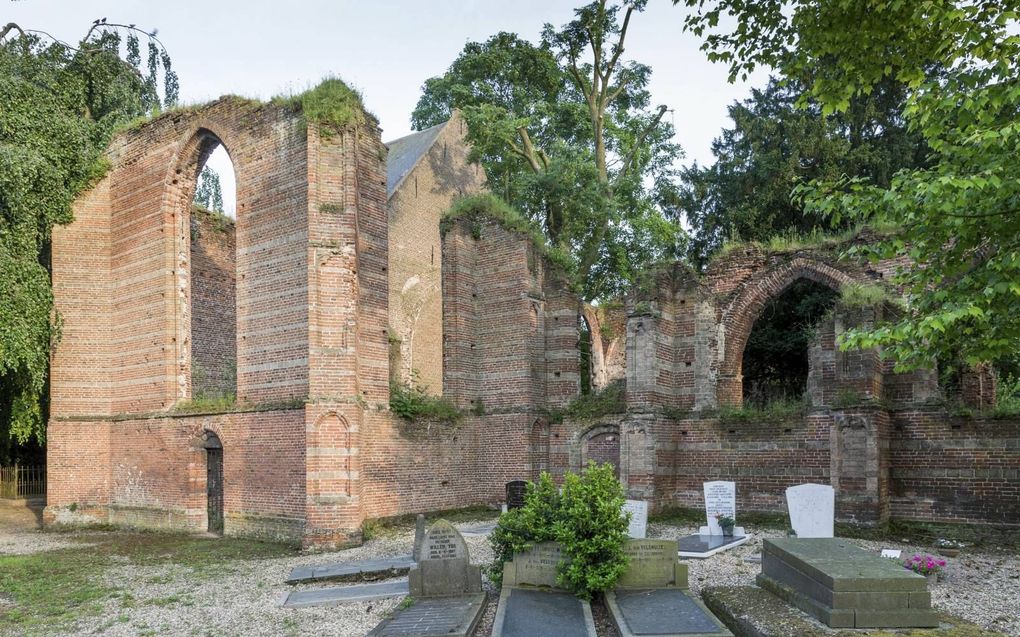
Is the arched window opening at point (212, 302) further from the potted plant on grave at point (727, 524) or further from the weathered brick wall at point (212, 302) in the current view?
the potted plant on grave at point (727, 524)

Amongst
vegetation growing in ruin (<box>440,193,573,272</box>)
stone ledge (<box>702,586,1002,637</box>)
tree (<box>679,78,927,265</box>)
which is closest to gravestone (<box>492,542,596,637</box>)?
stone ledge (<box>702,586,1002,637</box>)

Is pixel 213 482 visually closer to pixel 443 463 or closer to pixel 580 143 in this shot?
pixel 443 463

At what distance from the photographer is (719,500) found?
13766 millimetres

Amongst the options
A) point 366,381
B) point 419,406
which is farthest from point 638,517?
point 419,406

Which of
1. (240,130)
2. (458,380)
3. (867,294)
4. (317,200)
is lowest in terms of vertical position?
(458,380)

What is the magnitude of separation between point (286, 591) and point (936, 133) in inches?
378

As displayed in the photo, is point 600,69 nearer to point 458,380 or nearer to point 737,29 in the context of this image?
point 458,380

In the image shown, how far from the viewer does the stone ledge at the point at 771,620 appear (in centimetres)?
624

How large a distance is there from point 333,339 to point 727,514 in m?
7.81

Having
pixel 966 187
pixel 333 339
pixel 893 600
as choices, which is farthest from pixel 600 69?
pixel 893 600

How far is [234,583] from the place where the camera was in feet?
35.8

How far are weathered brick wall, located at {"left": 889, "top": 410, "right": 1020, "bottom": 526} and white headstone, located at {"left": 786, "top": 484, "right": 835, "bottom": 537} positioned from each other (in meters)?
3.04

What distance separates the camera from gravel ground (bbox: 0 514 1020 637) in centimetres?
846

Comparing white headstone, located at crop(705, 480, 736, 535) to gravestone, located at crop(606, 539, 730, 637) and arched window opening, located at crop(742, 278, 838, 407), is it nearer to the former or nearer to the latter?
gravestone, located at crop(606, 539, 730, 637)
